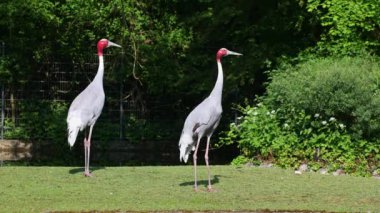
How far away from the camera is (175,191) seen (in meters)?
12.4

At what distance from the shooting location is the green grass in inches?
436

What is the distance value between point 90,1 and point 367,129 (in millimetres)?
7876

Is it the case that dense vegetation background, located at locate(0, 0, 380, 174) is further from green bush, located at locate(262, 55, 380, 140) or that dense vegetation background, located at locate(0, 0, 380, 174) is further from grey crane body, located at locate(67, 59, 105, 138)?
grey crane body, located at locate(67, 59, 105, 138)

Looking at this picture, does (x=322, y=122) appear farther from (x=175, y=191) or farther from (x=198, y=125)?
(x=175, y=191)

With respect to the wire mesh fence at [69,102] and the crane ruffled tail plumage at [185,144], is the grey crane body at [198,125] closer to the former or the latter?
the crane ruffled tail plumage at [185,144]

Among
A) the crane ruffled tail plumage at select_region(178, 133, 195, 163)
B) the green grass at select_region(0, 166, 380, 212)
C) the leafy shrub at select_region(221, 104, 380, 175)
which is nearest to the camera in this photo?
the green grass at select_region(0, 166, 380, 212)

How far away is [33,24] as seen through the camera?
1950 centimetres

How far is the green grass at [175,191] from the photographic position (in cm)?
1106

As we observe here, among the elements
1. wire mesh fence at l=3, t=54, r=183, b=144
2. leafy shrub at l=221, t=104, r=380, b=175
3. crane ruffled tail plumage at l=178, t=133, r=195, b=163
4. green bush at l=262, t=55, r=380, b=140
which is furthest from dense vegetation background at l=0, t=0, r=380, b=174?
crane ruffled tail plumage at l=178, t=133, r=195, b=163

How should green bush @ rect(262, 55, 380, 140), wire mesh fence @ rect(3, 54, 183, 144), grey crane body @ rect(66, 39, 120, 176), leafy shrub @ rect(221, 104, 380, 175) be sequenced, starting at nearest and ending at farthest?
grey crane body @ rect(66, 39, 120, 176)
leafy shrub @ rect(221, 104, 380, 175)
green bush @ rect(262, 55, 380, 140)
wire mesh fence @ rect(3, 54, 183, 144)

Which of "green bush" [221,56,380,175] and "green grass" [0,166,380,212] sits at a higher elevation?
"green bush" [221,56,380,175]

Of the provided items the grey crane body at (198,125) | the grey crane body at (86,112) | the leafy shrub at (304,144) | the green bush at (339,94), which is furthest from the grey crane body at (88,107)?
Answer: the green bush at (339,94)

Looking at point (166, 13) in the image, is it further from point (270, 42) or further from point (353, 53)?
point (353, 53)

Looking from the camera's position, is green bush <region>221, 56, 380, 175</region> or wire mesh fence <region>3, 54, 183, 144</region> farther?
wire mesh fence <region>3, 54, 183, 144</region>
